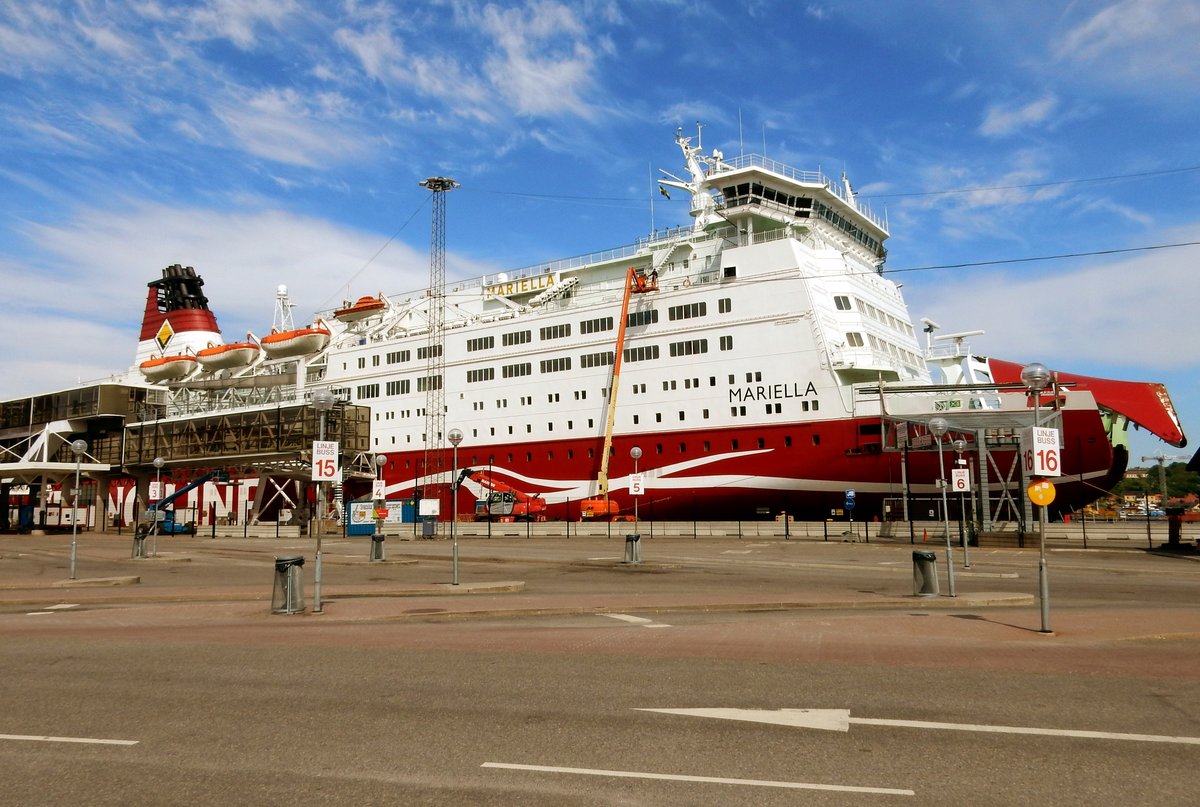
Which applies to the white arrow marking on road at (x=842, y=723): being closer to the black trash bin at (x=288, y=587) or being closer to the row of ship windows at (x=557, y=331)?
the black trash bin at (x=288, y=587)

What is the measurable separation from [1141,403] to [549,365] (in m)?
28.3

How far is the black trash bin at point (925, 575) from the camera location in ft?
48.7

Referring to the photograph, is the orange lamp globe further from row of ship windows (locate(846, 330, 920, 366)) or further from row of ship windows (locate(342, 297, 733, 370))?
row of ship windows (locate(342, 297, 733, 370))

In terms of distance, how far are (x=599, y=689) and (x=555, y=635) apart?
347cm

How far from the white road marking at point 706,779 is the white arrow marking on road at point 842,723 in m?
1.30

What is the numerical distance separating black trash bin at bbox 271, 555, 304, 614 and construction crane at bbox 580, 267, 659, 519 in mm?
29306

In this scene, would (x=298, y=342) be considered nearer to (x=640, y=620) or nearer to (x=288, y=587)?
(x=288, y=587)

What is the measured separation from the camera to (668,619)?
12719 mm

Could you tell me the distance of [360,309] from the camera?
58312mm

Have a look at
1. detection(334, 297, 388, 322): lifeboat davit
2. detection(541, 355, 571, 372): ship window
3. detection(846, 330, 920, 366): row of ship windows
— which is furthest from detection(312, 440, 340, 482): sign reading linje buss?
detection(334, 297, 388, 322): lifeboat davit

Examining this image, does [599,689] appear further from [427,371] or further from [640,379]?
[427,371]

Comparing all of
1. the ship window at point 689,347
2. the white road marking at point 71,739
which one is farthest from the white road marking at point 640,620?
the ship window at point 689,347

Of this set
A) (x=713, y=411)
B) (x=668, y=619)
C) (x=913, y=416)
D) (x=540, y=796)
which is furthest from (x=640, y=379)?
(x=540, y=796)

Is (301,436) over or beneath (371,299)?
beneath
